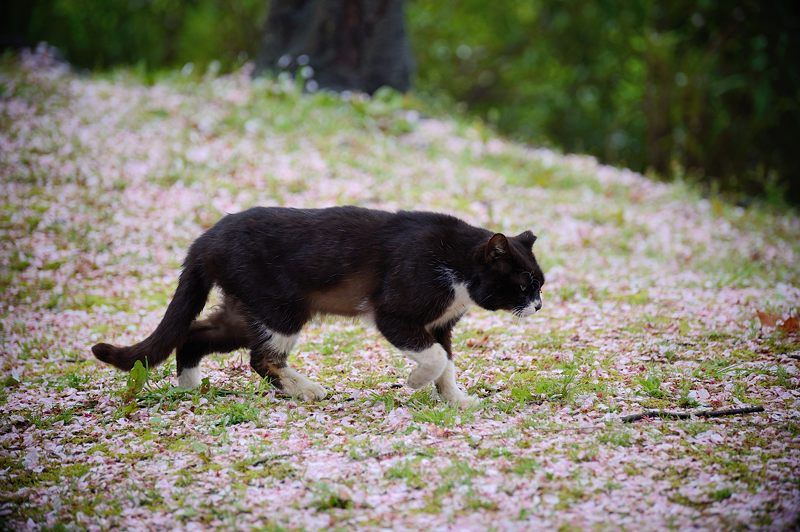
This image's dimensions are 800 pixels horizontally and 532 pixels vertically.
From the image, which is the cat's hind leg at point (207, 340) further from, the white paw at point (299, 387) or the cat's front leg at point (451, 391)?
the cat's front leg at point (451, 391)

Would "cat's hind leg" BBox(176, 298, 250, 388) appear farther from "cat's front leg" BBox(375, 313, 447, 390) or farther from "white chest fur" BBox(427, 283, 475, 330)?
"white chest fur" BBox(427, 283, 475, 330)

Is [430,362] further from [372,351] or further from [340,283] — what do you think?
[372,351]

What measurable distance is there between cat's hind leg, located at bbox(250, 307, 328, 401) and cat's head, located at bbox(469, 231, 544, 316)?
4.26 feet

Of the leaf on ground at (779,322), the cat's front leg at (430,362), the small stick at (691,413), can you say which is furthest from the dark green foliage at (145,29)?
the small stick at (691,413)

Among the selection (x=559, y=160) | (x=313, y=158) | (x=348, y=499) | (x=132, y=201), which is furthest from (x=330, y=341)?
(x=559, y=160)

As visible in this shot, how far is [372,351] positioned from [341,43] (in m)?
9.53

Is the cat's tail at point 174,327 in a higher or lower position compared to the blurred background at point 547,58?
lower

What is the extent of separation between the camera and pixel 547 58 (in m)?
22.0

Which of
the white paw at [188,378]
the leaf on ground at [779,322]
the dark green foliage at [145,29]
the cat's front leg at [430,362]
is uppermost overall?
the dark green foliage at [145,29]

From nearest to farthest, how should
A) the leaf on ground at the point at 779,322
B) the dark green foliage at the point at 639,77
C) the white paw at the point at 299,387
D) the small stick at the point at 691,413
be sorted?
the small stick at the point at 691,413 < the white paw at the point at 299,387 < the leaf on ground at the point at 779,322 < the dark green foliage at the point at 639,77

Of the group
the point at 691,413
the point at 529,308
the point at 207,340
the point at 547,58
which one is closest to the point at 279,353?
the point at 207,340

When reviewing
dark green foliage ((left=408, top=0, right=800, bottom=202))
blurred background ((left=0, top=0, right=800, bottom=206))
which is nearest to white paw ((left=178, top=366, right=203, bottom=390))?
blurred background ((left=0, top=0, right=800, bottom=206))

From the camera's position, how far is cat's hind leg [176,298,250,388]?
5.96 metres

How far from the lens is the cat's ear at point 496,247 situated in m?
5.48
